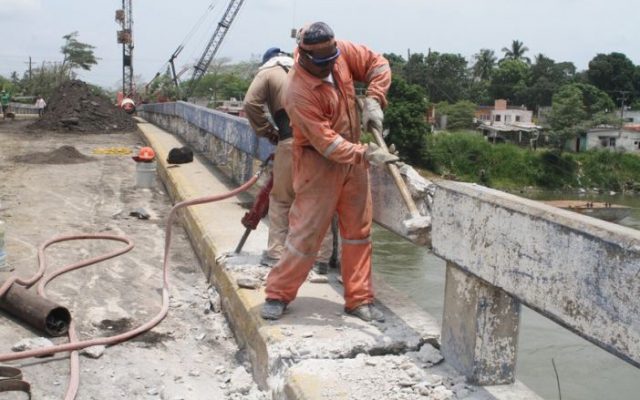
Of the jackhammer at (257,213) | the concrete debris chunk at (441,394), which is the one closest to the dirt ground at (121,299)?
the jackhammer at (257,213)

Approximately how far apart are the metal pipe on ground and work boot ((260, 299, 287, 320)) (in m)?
1.17

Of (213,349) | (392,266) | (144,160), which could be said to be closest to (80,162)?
(144,160)

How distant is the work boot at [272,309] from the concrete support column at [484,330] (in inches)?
41.8

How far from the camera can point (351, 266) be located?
3.69 metres

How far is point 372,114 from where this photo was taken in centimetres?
377


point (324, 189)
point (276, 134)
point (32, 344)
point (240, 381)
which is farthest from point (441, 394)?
point (276, 134)

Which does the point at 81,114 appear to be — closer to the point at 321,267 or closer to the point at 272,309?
the point at 321,267

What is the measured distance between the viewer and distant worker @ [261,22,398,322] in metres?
3.43

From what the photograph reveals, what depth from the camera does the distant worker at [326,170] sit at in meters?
3.43

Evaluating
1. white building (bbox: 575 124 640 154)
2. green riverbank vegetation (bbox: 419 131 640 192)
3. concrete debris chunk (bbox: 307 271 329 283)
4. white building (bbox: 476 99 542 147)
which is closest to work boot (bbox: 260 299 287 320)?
concrete debris chunk (bbox: 307 271 329 283)

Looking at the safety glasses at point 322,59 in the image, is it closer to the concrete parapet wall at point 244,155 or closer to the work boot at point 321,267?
the concrete parapet wall at point 244,155

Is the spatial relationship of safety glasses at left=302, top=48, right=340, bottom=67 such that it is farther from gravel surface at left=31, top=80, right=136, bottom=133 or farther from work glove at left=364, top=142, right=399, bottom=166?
gravel surface at left=31, top=80, right=136, bottom=133

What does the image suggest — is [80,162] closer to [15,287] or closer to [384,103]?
[15,287]

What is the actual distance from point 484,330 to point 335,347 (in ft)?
2.55
